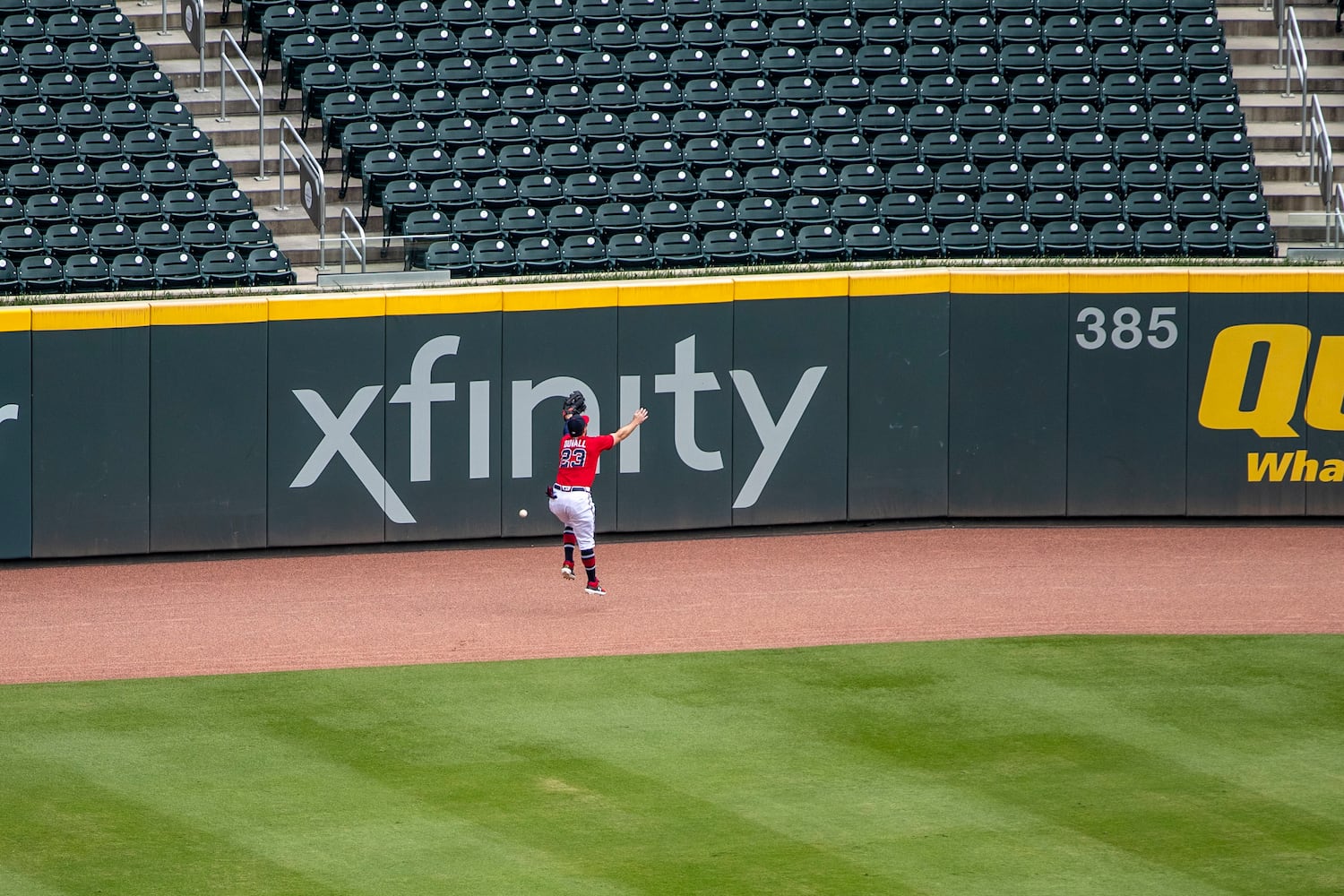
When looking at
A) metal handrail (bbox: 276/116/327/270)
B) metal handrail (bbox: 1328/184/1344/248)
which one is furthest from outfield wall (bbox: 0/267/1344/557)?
metal handrail (bbox: 276/116/327/270)

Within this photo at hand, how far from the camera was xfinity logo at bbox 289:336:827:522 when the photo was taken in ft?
50.1

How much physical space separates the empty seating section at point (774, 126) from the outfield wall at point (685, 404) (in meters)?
1.66

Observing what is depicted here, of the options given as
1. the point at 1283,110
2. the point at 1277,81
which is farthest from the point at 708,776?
the point at 1277,81

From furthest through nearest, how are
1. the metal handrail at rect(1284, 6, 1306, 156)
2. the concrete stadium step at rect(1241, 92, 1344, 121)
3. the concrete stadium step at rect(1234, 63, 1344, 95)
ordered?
the concrete stadium step at rect(1234, 63, 1344, 95), the concrete stadium step at rect(1241, 92, 1344, 121), the metal handrail at rect(1284, 6, 1306, 156)

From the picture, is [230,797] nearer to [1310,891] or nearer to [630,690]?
[630,690]

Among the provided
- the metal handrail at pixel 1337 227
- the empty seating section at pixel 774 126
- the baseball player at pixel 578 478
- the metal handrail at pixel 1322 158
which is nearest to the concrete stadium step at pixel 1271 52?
the empty seating section at pixel 774 126

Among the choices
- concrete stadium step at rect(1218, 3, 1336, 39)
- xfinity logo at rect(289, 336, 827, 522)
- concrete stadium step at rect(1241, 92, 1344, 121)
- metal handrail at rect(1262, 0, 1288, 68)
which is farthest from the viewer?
concrete stadium step at rect(1218, 3, 1336, 39)

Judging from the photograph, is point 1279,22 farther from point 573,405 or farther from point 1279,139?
point 573,405

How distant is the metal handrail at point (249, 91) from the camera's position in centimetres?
1878

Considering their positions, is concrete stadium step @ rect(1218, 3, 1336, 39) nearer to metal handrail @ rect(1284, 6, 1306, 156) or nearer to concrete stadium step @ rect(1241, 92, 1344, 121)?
metal handrail @ rect(1284, 6, 1306, 156)

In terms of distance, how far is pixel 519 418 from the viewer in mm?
15633

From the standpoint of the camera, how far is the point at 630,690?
457 inches

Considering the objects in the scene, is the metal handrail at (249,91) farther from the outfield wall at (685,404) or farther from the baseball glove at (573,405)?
the baseball glove at (573,405)

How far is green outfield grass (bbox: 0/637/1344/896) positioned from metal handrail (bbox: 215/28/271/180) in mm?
8411
